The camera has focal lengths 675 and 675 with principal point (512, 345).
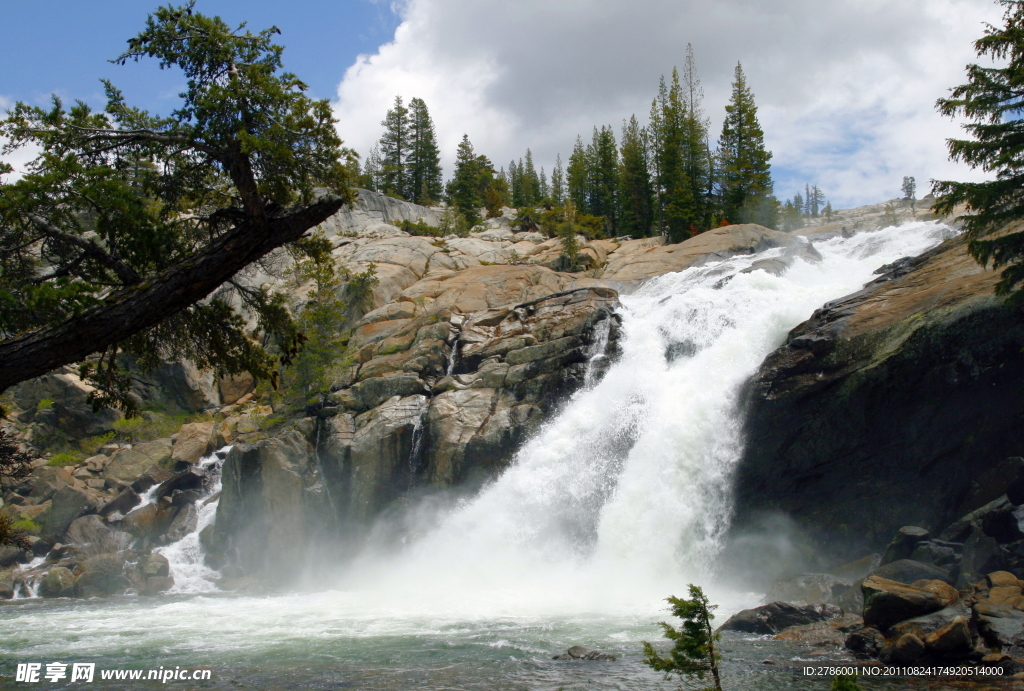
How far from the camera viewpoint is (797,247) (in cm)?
3869

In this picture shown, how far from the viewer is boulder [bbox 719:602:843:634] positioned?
1489 cm

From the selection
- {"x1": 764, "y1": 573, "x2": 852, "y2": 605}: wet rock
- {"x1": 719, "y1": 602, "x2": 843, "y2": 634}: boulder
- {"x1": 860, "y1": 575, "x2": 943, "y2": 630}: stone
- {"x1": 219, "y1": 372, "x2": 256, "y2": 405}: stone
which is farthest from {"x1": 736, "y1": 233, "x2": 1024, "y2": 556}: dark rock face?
{"x1": 219, "y1": 372, "x2": 256, "y2": 405}: stone

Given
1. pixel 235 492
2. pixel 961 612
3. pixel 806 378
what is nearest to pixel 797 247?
pixel 806 378

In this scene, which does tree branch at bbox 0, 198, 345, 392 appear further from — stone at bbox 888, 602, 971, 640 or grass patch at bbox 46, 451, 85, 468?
grass patch at bbox 46, 451, 85, 468

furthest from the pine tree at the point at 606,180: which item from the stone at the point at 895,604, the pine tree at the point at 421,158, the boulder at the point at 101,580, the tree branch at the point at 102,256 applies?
the tree branch at the point at 102,256

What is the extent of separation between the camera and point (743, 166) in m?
56.2

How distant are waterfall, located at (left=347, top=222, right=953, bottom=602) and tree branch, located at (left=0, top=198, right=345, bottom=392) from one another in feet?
54.0

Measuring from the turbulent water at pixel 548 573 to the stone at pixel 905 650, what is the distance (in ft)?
5.65

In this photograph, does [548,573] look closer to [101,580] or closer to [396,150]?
[101,580]

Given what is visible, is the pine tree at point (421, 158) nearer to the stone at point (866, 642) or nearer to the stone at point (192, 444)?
the stone at point (192, 444)

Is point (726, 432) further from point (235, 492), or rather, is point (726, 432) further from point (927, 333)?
point (235, 492)

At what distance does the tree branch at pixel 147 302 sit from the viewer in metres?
5.97

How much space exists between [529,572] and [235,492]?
43.0ft

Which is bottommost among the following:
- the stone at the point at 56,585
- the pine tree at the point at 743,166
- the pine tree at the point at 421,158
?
the stone at the point at 56,585
